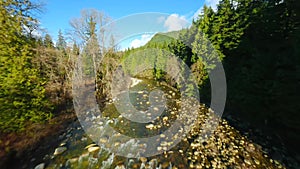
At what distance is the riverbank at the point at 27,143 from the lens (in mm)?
3441

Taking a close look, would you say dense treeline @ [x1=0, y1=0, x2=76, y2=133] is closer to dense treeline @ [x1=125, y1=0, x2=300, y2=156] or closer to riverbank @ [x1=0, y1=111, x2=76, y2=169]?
riverbank @ [x1=0, y1=111, x2=76, y2=169]

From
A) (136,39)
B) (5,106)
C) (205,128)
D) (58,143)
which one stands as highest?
(136,39)

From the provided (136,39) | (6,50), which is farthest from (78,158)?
(136,39)

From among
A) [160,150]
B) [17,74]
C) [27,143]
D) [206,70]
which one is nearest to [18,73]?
[17,74]

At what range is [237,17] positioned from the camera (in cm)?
748

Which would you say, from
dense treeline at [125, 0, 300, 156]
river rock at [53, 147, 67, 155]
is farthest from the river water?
dense treeline at [125, 0, 300, 156]

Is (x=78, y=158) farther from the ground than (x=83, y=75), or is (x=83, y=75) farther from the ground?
(x=83, y=75)

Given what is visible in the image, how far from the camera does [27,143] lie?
4.09m

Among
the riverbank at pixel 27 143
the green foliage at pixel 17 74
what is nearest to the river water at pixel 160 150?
the riverbank at pixel 27 143

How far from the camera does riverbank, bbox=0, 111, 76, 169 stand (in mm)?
3441

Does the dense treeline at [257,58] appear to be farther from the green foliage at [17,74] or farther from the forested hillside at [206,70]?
the green foliage at [17,74]

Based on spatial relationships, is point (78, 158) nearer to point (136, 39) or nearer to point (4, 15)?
point (4, 15)

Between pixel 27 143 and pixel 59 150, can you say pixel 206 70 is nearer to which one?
pixel 59 150

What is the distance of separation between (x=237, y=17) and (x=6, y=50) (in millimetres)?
9564
